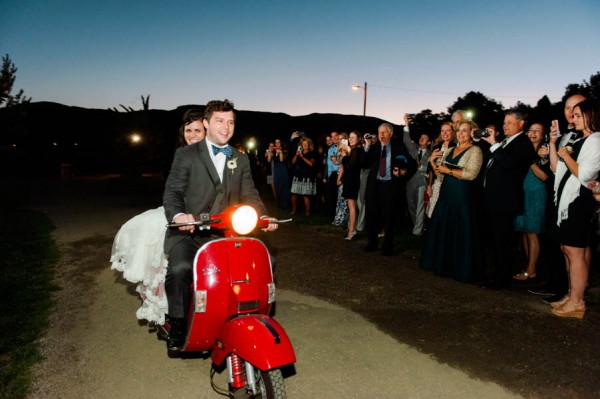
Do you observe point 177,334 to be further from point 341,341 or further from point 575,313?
point 575,313

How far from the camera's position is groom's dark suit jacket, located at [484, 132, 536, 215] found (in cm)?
519

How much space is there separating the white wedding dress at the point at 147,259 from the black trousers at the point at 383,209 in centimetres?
407

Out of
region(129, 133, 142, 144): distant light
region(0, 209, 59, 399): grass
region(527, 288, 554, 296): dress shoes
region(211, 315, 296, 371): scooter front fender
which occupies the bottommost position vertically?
region(0, 209, 59, 399): grass

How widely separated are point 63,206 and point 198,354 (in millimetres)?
12401

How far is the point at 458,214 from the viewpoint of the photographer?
584cm

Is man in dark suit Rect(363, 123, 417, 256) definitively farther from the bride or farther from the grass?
the grass

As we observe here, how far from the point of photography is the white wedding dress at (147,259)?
3705 mm

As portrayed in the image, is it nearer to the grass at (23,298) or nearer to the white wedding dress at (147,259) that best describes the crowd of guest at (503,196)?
the white wedding dress at (147,259)

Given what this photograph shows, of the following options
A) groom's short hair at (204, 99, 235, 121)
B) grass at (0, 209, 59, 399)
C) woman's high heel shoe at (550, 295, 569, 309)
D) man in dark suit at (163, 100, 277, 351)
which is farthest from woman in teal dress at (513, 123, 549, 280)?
grass at (0, 209, 59, 399)

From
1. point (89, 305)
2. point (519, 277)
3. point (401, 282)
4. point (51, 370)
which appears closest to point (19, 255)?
point (89, 305)

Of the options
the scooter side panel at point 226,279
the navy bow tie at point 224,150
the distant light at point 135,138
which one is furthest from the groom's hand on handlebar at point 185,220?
the distant light at point 135,138

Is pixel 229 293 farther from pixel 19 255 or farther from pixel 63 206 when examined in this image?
pixel 63 206

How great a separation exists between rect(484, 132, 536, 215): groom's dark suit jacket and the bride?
4.24m

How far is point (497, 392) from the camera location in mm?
3135
